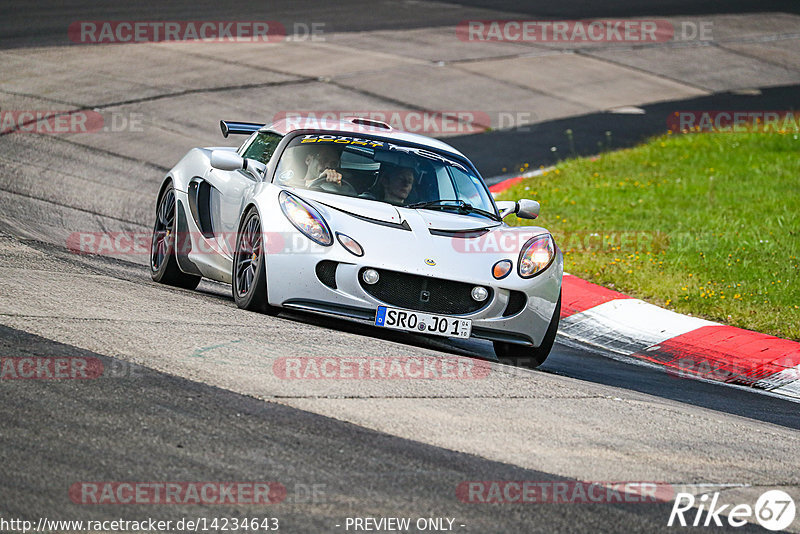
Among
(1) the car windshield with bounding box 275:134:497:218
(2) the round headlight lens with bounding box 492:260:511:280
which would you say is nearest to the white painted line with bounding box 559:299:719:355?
(1) the car windshield with bounding box 275:134:497:218

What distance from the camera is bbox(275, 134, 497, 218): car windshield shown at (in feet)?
26.3

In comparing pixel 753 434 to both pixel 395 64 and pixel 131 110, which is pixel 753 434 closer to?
pixel 131 110

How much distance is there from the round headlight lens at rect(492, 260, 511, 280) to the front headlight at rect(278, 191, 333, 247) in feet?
3.53

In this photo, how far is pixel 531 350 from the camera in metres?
7.71

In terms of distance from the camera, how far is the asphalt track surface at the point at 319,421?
427cm

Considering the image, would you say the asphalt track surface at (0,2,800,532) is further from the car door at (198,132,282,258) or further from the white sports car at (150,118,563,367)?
the car door at (198,132,282,258)

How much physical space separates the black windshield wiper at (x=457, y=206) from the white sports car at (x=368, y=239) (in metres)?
0.01

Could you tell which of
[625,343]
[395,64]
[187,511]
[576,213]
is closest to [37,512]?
[187,511]

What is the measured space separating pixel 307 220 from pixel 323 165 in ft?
3.22

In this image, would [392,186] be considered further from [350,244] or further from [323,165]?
[350,244]

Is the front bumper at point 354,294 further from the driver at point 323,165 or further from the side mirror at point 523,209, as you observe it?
the side mirror at point 523,209

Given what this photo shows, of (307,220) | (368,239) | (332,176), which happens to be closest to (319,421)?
(368,239)

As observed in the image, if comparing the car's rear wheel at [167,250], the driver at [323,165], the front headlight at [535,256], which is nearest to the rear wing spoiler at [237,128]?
the car's rear wheel at [167,250]

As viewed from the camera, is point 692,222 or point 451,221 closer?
point 451,221
